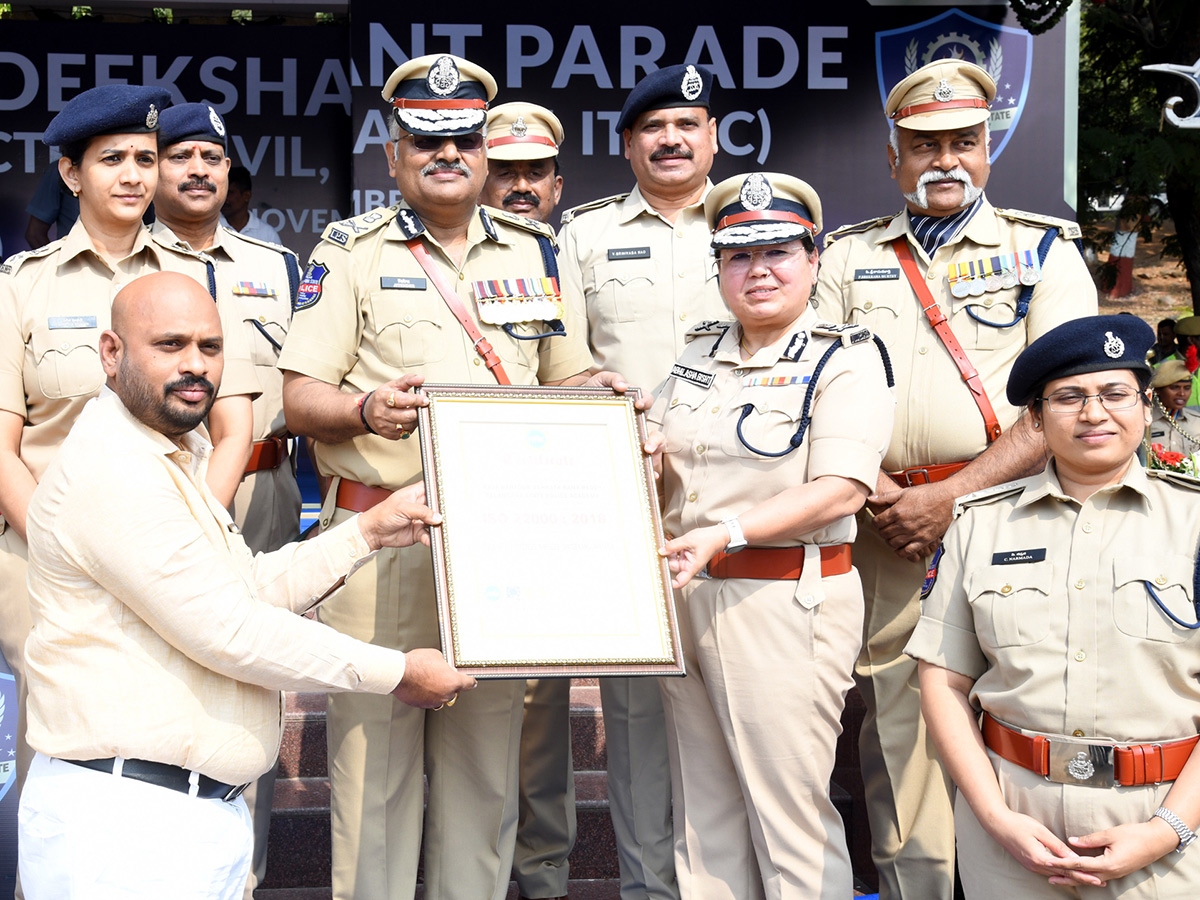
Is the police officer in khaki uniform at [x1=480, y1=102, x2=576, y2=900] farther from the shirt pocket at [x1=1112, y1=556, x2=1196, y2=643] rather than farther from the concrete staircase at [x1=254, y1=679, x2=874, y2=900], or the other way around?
the shirt pocket at [x1=1112, y1=556, x2=1196, y2=643]

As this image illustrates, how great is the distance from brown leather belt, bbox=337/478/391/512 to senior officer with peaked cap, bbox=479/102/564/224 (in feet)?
5.63

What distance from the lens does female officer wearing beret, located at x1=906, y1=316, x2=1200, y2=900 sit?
241 cm

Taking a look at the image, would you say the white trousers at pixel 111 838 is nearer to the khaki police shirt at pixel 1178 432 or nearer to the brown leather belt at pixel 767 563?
the brown leather belt at pixel 767 563

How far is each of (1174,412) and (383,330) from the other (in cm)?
656

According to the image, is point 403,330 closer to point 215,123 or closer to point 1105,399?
point 215,123

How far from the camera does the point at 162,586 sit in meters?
2.25

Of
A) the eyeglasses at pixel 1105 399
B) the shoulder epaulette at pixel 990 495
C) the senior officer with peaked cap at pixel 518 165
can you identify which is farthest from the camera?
the senior officer with peaked cap at pixel 518 165

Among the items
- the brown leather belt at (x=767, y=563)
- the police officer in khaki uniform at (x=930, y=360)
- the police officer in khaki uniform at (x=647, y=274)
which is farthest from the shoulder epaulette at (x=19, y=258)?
the police officer in khaki uniform at (x=930, y=360)

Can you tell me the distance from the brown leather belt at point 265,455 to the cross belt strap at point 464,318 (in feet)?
2.94

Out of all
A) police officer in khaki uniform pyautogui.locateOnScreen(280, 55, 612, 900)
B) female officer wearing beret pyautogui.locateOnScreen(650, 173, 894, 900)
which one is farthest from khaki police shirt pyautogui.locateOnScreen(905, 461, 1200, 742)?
police officer in khaki uniform pyautogui.locateOnScreen(280, 55, 612, 900)

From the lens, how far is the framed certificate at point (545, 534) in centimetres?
280

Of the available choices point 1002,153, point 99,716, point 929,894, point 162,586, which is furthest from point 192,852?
point 1002,153

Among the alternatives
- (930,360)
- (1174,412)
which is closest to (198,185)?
(930,360)

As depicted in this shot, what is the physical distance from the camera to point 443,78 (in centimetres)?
334
